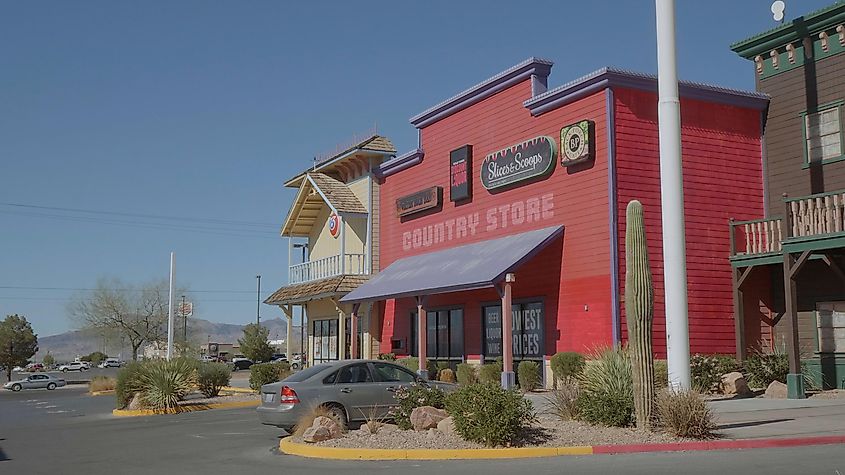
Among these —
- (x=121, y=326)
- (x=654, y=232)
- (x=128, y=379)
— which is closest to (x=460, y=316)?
(x=654, y=232)

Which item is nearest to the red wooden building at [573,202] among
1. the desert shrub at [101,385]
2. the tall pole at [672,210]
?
the tall pole at [672,210]

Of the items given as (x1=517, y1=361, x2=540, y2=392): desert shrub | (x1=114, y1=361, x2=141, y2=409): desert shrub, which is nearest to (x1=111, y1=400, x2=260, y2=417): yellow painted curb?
(x1=114, y1=361, x2=141, y2=409): desert shrub

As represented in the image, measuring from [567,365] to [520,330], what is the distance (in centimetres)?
416

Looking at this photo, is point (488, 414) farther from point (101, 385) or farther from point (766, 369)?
point (101, 385)

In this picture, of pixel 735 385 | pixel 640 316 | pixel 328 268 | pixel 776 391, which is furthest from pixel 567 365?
pixel 328 268

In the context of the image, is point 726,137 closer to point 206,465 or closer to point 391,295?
point 391,295

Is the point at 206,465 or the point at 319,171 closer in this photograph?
the point at 206,465

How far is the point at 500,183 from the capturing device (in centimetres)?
2855

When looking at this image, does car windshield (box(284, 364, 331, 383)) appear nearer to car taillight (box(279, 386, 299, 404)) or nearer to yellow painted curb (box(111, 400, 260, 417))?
car taillight (box(279, 386, 299, 404))

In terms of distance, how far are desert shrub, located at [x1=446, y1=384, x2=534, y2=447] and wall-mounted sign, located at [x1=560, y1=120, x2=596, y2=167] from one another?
11834 mm

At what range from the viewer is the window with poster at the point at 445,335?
31.1 meters

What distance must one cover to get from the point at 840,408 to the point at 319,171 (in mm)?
28056

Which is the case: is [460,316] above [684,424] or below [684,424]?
above

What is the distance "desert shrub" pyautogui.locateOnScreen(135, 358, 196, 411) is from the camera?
85.7 ft
